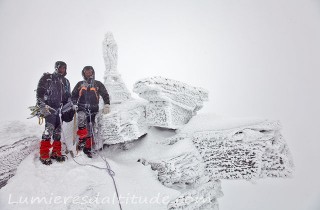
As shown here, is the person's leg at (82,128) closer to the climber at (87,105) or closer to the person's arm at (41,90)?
the climber at (87,105)

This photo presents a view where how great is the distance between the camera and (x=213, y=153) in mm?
5352

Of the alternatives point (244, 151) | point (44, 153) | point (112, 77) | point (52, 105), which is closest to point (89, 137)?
point (44, 153)

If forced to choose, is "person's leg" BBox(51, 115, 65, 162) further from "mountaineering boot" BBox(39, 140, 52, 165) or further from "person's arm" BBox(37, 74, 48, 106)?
"person's arm" BBox(37, 74, 48, 106)

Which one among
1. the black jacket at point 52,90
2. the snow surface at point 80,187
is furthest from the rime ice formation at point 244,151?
the black jacket at point 52,90

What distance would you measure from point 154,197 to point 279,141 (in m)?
3.47

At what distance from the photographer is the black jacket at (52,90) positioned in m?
5.19

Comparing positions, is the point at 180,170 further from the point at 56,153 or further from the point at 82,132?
the point at 56,153

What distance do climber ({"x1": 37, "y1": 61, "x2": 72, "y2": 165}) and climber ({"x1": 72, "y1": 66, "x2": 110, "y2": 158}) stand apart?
15.9 inches

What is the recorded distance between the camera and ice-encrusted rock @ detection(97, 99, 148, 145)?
5.68m

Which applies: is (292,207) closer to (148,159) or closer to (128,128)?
(148,159)

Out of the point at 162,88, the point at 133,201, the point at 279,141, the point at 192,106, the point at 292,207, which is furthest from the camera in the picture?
the point at 292,207

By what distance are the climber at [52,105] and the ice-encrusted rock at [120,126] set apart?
1134mm

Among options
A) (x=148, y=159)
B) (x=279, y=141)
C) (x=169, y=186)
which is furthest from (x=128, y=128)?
(x=279, y=141)

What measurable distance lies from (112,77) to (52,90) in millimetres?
2456
